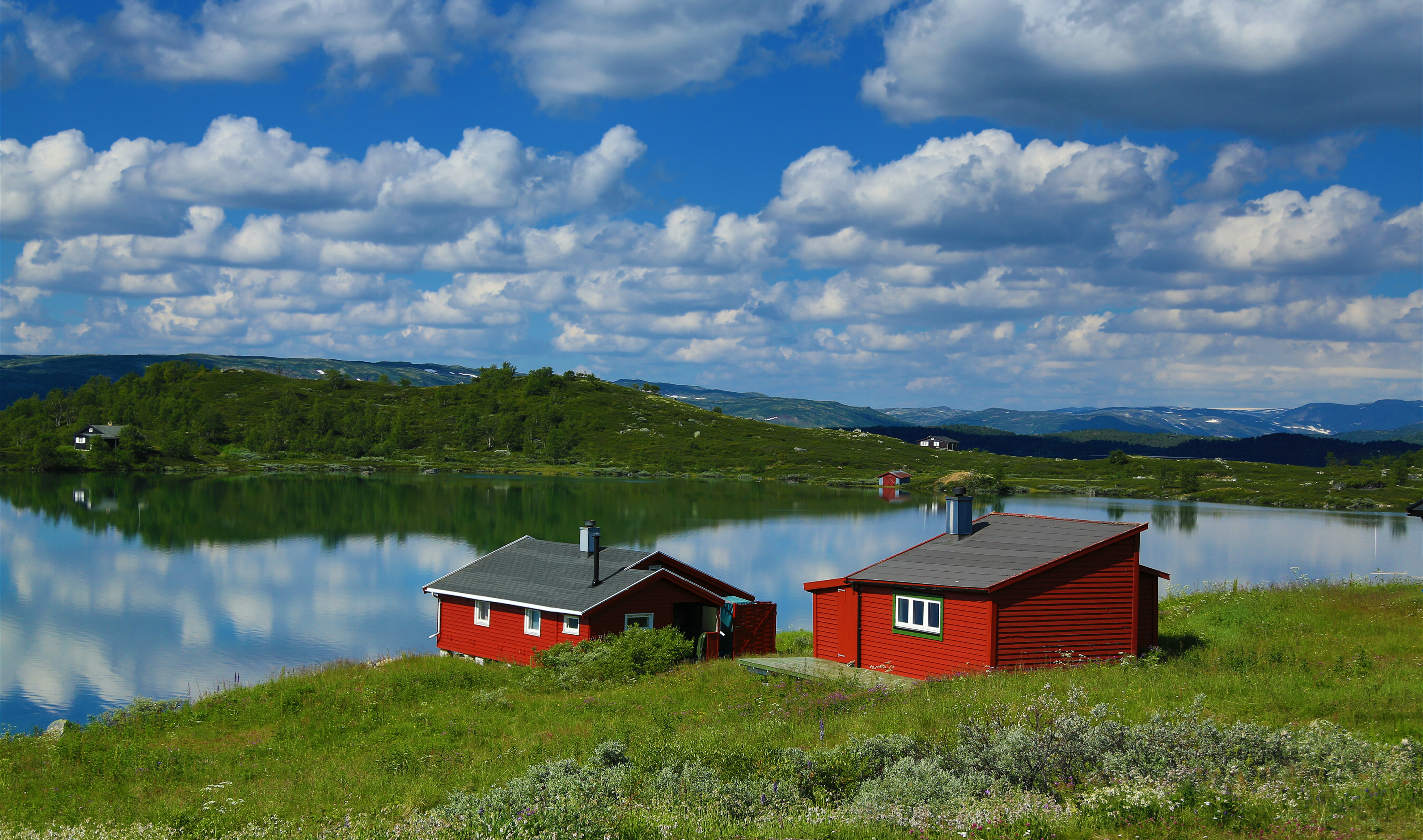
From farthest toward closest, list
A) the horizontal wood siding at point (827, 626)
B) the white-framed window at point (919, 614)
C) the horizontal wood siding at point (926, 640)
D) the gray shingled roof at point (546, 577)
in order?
1. the gray shingled roof at point (546, 577)
2. the horizontal wood siding at point (827, 626)
3. the white-framed window at point (919, 614)
4. the horizontal wood siding at point (926, 640)

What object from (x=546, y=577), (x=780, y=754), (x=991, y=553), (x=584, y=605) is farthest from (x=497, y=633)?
(x=780, y=754)

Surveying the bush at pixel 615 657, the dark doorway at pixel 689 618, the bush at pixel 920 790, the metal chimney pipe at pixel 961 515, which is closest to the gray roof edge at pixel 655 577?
the dark doorway at pixel 689 618

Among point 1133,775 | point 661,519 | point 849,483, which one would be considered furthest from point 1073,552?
point 849,483

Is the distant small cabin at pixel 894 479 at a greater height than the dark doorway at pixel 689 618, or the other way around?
the dark doorway at pixel 689 618

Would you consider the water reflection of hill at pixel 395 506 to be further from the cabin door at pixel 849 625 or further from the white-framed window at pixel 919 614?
the white-framed window at pixel 919 614

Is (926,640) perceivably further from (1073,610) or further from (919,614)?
(1073,610)

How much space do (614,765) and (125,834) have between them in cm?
688

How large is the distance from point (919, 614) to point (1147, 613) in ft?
23.8

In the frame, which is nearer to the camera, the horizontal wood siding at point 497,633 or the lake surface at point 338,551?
the horizontal wood siding at point 497,633

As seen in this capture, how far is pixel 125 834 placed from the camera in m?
13.3

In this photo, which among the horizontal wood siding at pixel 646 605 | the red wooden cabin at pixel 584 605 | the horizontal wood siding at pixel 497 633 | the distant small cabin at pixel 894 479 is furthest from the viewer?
the distant small cabin at pixel 894 479

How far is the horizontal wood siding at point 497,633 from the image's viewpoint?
33062mm

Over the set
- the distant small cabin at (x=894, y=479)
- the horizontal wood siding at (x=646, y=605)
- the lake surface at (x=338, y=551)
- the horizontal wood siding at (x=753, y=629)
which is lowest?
the distant small cabin at (x=894, y=479)

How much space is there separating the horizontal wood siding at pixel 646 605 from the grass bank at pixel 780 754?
135 inches
